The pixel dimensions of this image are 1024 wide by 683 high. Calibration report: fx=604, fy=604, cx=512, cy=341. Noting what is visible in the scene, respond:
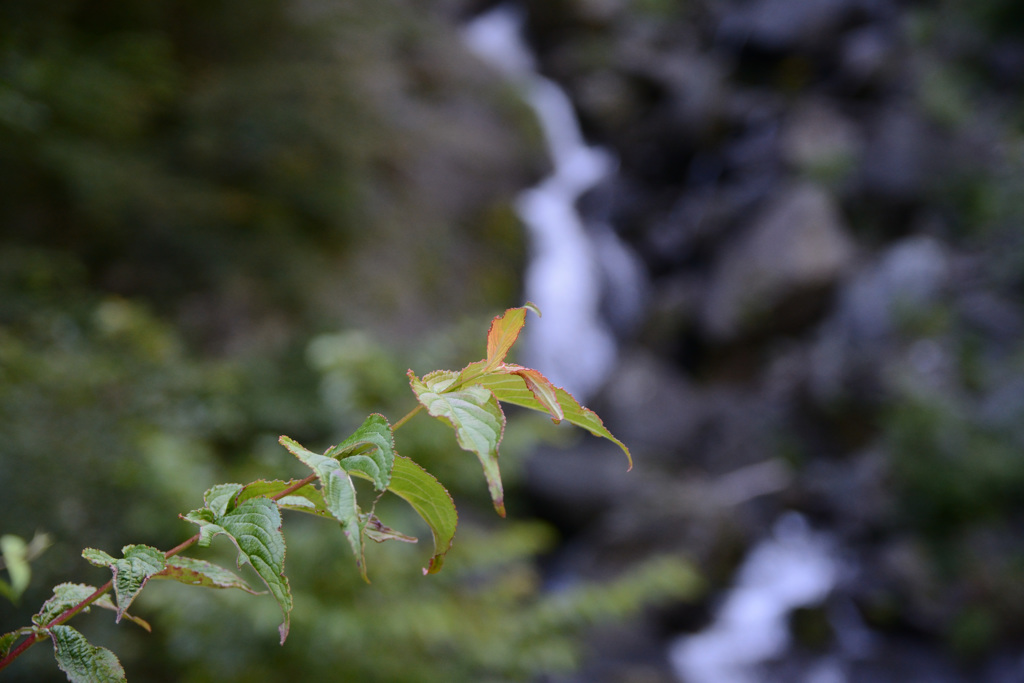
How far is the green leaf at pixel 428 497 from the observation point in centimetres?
45

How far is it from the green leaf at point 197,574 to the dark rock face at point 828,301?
5101 millimetres

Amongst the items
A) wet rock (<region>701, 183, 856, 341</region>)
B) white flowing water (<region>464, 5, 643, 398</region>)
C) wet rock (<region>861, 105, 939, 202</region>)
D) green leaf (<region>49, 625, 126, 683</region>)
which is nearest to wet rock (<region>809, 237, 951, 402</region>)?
wet rock (<region>701, 183, 856, 341</region>)

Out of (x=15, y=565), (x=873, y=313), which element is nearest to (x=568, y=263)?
(x=873, y=313)

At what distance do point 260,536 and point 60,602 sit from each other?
6.7 inches

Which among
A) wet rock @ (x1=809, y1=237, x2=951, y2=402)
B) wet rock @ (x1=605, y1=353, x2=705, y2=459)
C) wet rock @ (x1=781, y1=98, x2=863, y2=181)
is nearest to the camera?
wet rock @ (x1=809, y1=237, x2=951, y2=402)

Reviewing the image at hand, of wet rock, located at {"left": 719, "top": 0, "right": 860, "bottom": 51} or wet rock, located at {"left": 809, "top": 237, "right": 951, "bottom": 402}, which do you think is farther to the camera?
Answer: wet rock, located at {"left": 719, "top": 0, "right": 860, "bottom": 51}

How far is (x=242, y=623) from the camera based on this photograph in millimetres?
1854

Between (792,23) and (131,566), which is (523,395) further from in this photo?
(792,23)

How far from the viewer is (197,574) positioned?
476 mm

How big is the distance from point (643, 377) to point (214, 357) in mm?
5266

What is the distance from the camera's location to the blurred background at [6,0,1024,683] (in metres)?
2.22

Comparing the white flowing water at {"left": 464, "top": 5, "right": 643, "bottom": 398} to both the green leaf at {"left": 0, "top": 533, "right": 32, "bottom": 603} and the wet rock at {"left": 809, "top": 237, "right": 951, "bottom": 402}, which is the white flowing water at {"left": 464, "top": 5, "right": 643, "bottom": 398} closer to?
the wet rock at {"left": 809, "top": 237, "right": 951, "bottom": 402}

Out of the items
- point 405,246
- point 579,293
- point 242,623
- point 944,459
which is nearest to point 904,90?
point 579,293

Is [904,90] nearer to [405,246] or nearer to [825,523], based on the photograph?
[825,523]
